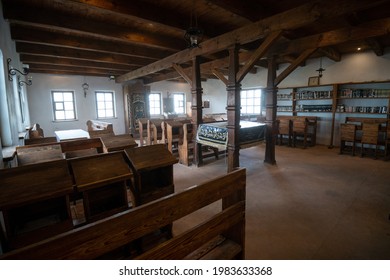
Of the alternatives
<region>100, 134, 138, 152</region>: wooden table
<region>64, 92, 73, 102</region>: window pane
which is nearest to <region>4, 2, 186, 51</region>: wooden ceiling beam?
<region>100, 134, 138, 152</region>: wooden table

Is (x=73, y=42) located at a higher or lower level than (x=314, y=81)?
higher

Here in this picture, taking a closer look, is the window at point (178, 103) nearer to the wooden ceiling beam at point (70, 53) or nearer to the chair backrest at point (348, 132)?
the wooden ceiling beam at point (70, 53)

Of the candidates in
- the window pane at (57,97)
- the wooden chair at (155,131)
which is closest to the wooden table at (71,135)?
the wooden chair at (155,131)

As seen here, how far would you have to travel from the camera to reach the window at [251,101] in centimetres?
851

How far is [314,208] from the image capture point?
2680 millimetres

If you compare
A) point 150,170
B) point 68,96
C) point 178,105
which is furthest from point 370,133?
point 68,96

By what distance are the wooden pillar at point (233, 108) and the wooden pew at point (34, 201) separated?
270 centimetres

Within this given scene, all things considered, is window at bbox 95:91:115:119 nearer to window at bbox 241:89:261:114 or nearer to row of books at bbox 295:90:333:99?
window at bbox 241:89:261:114

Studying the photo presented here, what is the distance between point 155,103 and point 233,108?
273 inches

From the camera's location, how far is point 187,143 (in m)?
4.73

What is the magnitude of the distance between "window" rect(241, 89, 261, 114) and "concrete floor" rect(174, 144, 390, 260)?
4.15 meters

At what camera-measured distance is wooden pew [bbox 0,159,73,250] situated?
53.6 inches

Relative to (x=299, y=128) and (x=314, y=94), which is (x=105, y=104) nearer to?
(x=299, y=128)
